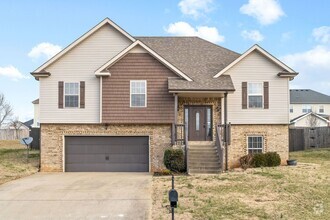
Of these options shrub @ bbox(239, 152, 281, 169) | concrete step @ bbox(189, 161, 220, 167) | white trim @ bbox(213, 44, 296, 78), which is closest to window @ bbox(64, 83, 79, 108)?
concrete step @ bbox(189, 161, 220, 167)

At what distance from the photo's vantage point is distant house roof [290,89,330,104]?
6650cm

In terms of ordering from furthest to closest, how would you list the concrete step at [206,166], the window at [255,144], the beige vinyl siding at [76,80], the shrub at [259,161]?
the window at [255,144]
the beige vinyl siding at [76,80]
the shrub at [259,161]
the concrete step at [206,166]

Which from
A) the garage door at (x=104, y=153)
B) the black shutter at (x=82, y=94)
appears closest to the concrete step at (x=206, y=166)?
the garage door at (x=104, y=153)

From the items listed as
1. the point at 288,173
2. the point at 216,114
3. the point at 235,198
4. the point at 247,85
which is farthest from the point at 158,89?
the point at 235,198

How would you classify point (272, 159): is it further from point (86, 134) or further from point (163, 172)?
point (86, 134)

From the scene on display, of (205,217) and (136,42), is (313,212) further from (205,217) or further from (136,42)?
(136,42)

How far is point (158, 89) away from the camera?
816 inches

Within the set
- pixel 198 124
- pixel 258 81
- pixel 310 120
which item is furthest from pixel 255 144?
pixel 310 120

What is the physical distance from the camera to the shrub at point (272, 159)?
65.8ft

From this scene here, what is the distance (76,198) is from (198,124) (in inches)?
401

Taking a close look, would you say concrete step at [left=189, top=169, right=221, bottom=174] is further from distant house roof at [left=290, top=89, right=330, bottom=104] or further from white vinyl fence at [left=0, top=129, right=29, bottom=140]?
distant house roof at [left=290, top=89, right=330, bottom=104]

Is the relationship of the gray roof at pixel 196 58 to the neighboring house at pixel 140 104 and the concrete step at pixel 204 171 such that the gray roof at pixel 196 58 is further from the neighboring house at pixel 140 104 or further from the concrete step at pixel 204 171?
the concrete step at pixel 204 171

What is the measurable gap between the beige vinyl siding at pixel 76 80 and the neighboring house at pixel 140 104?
5cm

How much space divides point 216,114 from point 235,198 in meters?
9.74
